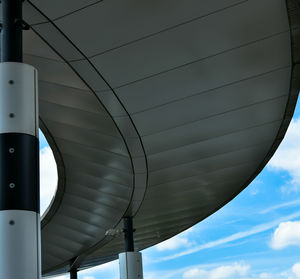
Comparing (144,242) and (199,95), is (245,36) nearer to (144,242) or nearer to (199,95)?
(199,95)

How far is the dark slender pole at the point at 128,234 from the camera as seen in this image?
Answer: 19.5 meters

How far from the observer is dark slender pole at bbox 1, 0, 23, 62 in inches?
255

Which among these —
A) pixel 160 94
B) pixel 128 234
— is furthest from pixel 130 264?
pixel 160 94

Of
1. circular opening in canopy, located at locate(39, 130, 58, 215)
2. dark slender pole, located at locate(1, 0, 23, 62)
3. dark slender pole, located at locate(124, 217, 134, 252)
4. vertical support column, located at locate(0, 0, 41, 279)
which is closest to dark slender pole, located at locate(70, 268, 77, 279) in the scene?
circular opening in canopy, located at locate(39, 130, 58, 215)

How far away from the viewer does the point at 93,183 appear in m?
17.4

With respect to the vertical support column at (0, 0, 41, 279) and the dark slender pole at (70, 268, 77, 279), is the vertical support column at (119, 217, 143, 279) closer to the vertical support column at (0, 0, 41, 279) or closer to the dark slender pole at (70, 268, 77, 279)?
the dark slender pole at (70, 268, 77, 279)

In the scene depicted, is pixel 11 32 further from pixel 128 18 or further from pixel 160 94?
pixel 160 94

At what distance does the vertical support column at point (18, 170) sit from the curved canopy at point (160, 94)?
184cm

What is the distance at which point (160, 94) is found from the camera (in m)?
10.6

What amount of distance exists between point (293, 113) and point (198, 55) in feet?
13.0

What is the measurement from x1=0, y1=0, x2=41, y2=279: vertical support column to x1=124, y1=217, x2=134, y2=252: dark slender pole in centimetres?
1376

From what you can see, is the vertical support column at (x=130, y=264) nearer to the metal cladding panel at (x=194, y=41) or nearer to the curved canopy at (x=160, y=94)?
the curved canopy at (x=160, y=94)

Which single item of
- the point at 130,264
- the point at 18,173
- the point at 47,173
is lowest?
the point at 18,173

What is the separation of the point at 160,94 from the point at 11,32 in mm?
4366
